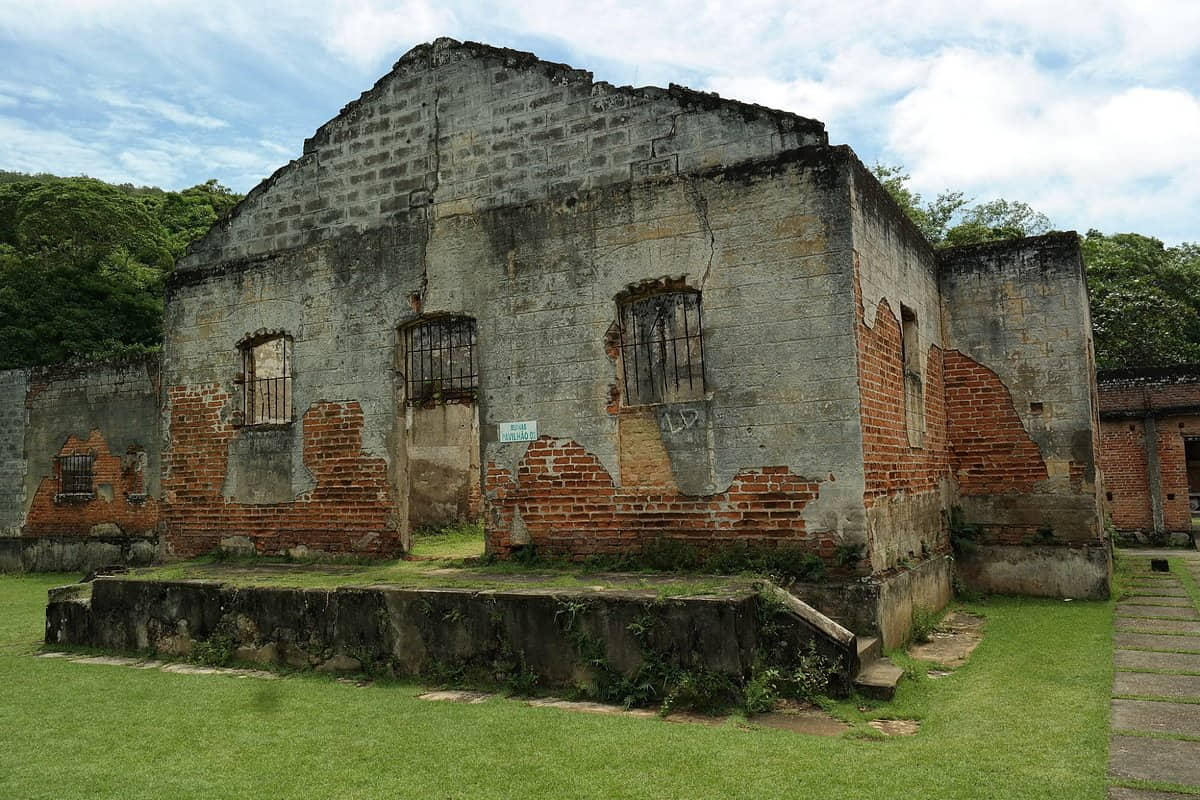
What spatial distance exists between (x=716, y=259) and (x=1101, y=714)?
4561 mm

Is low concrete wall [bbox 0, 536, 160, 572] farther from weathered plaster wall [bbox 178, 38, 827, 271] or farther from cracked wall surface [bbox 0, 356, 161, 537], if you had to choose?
weathered plaster wall [bbox 178, 38, 827, 271]

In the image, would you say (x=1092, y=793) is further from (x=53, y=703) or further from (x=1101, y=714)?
(x=53, y=703)

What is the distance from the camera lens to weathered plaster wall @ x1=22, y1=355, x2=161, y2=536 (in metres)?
14.9

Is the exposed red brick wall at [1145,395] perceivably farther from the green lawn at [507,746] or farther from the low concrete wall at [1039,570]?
the green lawn at [507,746]

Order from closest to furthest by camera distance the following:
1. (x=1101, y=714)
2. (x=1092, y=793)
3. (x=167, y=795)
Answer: (x=1092, y=793)
(x=167, y=795)
(x=1101, y=714)

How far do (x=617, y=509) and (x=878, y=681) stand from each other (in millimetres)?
2798

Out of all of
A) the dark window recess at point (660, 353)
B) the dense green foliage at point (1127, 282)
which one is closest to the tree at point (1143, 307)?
the dense green foliage at point (1127, 282)

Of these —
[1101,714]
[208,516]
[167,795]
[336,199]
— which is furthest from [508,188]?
[1101,714]

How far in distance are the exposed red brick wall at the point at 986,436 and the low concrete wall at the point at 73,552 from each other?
1302 centimetres

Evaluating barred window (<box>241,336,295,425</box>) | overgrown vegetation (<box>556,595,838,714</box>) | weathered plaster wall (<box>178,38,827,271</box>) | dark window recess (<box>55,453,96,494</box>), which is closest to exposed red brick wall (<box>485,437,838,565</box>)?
overgrown vegetation (<box>556,595,838,714</box>)

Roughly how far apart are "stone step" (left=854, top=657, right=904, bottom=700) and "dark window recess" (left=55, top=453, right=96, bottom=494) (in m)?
14.8

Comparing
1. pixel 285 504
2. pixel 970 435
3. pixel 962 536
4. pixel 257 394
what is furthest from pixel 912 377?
pixel 257 394

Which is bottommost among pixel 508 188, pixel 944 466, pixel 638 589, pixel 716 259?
pixel 638 589

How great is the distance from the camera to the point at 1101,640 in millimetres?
7320
